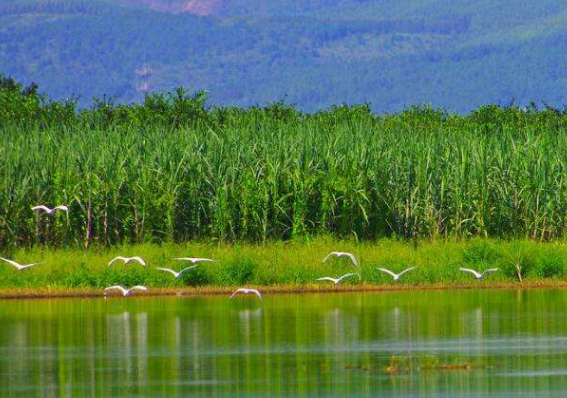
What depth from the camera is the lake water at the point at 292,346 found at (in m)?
16.7

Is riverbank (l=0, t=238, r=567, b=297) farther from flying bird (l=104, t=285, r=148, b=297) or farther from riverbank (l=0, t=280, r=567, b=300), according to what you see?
flying bird (l=104, t=285, r=148, b=297)

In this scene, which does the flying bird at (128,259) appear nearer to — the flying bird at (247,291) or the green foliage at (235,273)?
the green foliage at (235,273)

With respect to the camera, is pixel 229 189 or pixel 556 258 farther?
pixel 229 189

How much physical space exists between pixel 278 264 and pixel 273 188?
279cm

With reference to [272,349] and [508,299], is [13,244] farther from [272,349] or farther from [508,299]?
[272,349]

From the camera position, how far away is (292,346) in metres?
20.1

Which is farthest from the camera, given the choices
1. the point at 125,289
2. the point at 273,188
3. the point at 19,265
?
the point at 273,188

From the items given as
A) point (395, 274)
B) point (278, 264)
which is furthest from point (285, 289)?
point (395, 274)

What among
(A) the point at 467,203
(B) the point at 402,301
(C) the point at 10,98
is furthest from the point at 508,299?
(C) the point at 10,98

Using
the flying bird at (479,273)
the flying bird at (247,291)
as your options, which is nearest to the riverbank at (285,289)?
the flying bird at (479,273)

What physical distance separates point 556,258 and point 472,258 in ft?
4.45

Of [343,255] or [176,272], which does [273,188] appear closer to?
[343,255]

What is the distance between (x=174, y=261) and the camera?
2850cm

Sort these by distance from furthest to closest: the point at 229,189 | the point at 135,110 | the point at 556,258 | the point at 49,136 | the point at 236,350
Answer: the point at 135,110
the point at 49,136
the point at 229,189
the point at 556,258
the point at 236,350
